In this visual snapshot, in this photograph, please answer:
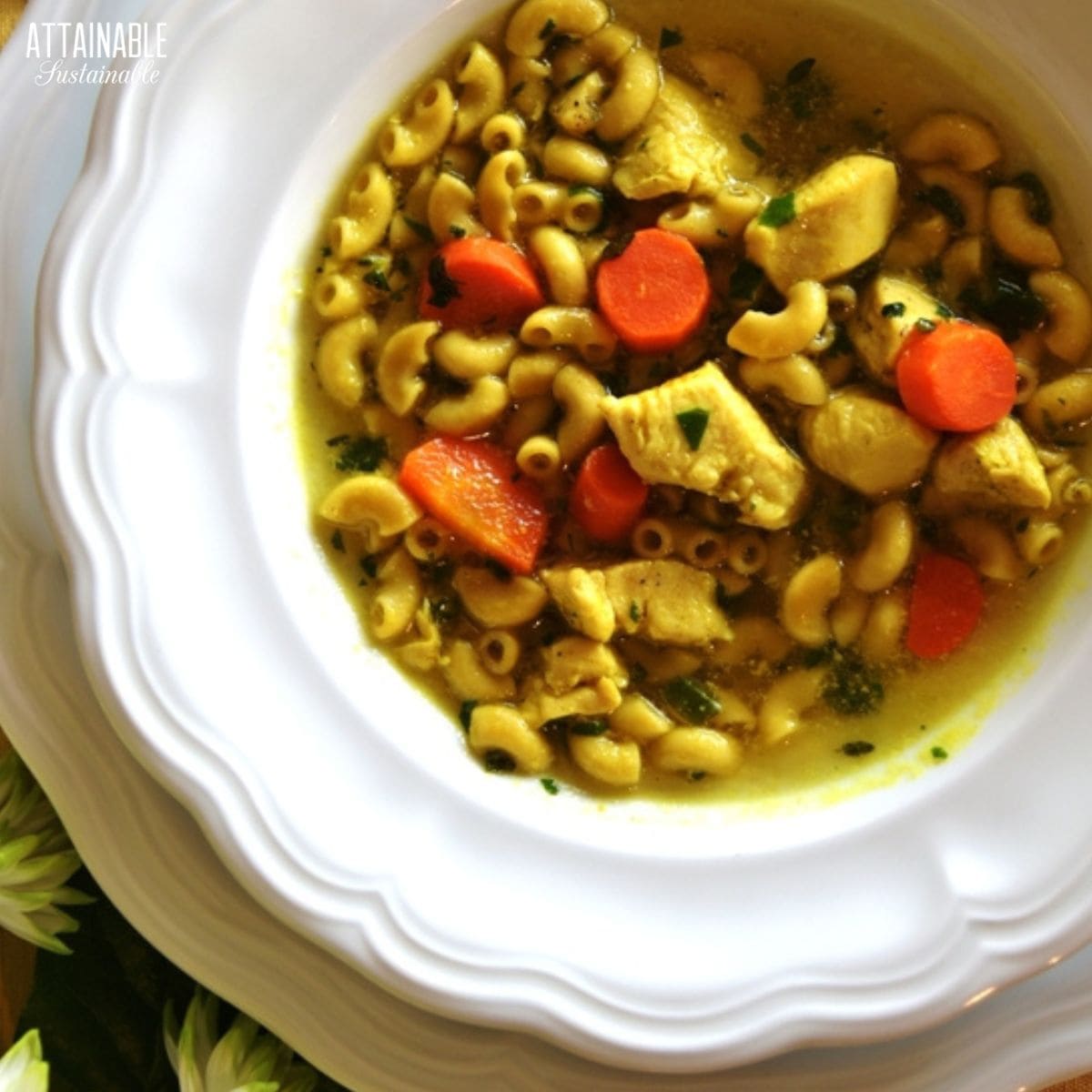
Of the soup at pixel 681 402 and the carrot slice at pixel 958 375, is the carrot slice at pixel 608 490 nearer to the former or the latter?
the soup at pixel 681 402

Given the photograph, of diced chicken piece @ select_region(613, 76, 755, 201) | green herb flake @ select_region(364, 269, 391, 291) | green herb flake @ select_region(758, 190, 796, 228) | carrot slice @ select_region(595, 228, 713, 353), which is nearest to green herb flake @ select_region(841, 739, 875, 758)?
carrot slice @ select_region(595, 228, 713, 353)

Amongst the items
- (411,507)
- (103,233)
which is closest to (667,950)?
(411,507)

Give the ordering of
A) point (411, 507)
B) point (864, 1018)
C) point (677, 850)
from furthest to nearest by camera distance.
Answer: point (411, 507), point (677, 850), point (864, 1018)

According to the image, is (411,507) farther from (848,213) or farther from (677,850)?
(848,213)

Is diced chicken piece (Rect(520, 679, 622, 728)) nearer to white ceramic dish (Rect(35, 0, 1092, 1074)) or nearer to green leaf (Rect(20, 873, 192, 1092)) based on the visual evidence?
white ceramic dish (Rect(35, 0, 1092, 1074))

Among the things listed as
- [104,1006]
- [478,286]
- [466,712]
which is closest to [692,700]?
[466,712]

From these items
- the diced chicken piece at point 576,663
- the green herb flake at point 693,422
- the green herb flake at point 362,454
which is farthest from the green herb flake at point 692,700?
the green herb flake at point 362,454
